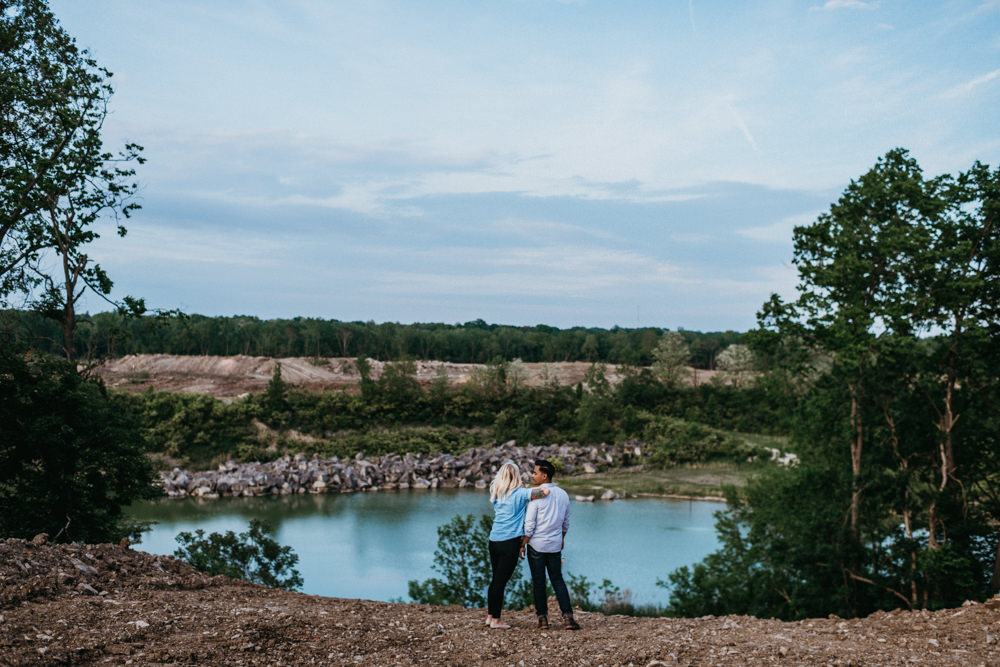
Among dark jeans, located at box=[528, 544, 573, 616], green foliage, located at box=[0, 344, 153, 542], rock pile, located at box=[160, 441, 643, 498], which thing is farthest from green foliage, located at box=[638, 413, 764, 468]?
dark jeans, located at box=[528, 544, 573, 616]

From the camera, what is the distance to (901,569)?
38.0ft

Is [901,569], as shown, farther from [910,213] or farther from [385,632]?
[385,632]

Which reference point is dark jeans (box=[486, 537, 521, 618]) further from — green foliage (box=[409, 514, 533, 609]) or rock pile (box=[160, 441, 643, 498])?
rock pile (box=[160, 441, 643, 498])

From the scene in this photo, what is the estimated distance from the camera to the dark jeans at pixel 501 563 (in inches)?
214

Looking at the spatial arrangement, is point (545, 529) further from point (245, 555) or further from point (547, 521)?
point (245, 555)

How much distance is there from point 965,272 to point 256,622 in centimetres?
1120

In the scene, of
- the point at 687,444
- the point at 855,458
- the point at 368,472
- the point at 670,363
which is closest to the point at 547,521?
the point at 855,458

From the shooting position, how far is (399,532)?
2167 centimetres

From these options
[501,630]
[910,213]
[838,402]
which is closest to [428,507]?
[838,402]

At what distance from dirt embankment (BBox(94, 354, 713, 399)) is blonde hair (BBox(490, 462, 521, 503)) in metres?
38.3

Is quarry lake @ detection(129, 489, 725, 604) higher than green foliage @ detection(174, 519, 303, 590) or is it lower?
lower

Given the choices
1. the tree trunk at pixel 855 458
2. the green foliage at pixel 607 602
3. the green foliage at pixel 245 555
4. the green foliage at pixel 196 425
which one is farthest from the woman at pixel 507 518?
the green foliage at pixel 196 425

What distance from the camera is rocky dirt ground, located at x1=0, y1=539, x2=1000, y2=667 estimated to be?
448 cm

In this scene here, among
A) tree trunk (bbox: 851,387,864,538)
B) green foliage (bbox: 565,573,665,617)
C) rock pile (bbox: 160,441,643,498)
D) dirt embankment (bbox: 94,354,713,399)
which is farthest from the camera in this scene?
dirt embankment (bbox: 94,354,713,399)
